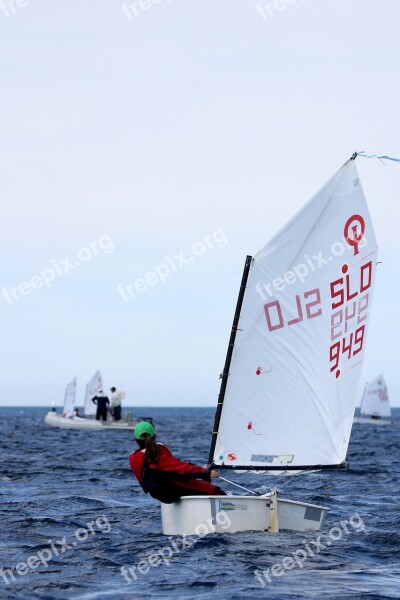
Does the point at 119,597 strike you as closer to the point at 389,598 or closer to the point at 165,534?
the point at 389,598

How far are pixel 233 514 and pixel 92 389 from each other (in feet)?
195

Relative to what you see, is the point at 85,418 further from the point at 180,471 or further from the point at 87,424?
the point at 180,471

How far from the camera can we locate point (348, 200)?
580 inches

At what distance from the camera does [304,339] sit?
15.0 metres

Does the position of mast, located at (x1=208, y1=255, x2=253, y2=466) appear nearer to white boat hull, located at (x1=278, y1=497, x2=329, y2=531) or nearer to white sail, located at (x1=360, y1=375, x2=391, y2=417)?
white boat hull, located at (x1=278, y1=497, x2=329, y2=531)

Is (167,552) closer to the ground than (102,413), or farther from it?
closer to the ground


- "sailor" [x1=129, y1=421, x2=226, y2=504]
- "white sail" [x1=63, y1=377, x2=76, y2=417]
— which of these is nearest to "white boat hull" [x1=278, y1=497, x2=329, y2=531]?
"sailor" [x1=129, y1=421, x2=226, y2=504]

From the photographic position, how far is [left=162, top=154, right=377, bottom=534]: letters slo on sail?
14617 mm

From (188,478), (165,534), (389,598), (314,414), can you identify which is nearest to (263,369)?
(314,414)

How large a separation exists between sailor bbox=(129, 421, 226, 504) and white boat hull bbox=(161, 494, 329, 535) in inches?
9.0

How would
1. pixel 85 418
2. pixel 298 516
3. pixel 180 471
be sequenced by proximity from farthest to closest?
pixel 85 418
pixel 298 516
pixel 180 471

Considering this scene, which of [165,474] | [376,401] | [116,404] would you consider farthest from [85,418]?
[165,474]

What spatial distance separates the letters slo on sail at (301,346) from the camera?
A: 14.6 m

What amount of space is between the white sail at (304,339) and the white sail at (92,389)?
187ft
